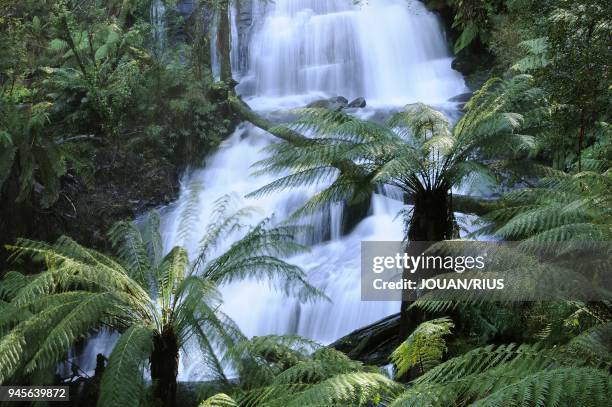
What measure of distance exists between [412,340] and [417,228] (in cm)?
153

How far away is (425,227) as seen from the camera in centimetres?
520

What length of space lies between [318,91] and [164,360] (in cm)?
850

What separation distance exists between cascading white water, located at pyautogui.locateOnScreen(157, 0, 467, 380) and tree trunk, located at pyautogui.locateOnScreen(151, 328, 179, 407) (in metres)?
2.49

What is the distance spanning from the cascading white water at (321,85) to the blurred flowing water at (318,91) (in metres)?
0.02

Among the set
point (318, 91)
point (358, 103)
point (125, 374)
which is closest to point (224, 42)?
point (318, 91)

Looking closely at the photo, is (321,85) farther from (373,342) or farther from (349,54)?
(373,342)

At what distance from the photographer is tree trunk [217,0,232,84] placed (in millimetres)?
12195

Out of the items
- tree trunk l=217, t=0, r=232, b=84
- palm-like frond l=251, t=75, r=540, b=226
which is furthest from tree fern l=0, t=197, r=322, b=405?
tree trunk l=217, t=0, r=232, b=84

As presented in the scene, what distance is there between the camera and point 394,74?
12.6m

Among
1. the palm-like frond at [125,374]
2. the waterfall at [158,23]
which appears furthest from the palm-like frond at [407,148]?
the waterfall at [158,23]

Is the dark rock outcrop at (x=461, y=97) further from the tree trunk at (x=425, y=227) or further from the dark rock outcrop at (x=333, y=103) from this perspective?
the tree trunk at (x=425, y=227)

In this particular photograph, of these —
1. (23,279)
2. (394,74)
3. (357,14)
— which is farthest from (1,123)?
(357,14)

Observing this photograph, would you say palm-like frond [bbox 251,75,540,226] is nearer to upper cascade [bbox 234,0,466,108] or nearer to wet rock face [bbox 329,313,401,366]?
wet rock face [bbox 329,313,401,366]

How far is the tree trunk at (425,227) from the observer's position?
17.0ft
